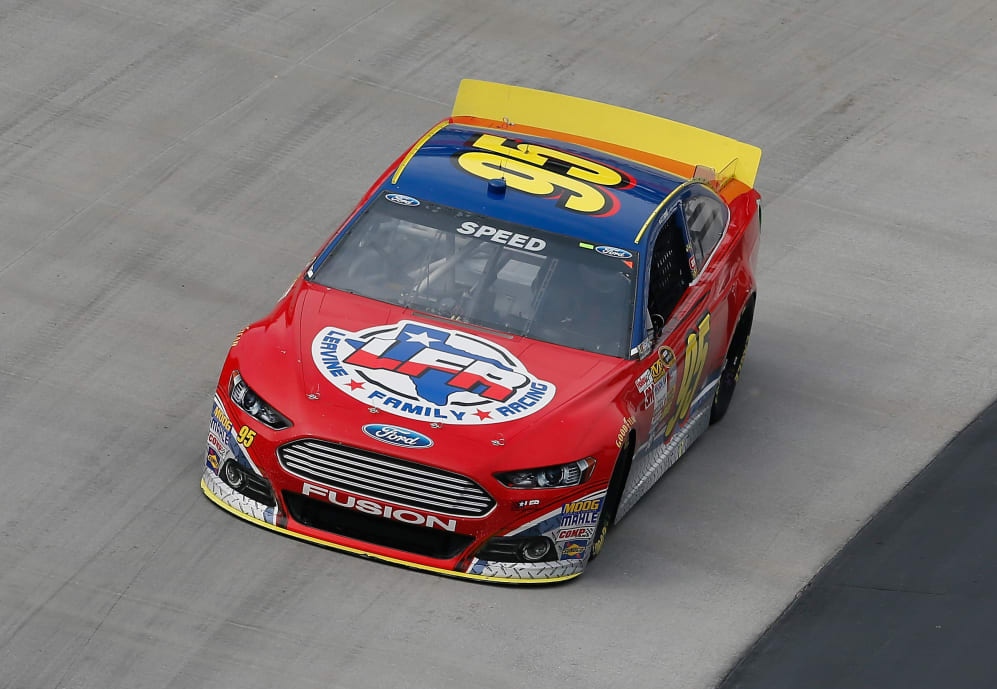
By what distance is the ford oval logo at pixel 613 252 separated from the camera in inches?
393

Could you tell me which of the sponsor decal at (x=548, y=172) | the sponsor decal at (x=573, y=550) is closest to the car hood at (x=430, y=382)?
the sponsor decal at (x=573, y=550)

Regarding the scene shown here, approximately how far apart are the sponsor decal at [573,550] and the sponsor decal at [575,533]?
3cm

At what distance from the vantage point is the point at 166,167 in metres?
13.2

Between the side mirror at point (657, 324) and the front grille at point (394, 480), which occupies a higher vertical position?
the side mirror at point (657, 324)

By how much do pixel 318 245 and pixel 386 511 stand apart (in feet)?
13.0

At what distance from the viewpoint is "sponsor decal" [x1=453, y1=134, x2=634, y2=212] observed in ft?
33.8

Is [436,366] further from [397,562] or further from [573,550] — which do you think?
[573,550]

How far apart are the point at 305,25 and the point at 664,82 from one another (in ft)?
9.17

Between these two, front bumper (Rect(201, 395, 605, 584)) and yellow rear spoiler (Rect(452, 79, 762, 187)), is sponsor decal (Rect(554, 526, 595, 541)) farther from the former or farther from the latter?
yellow rear spoiler (Rect(452, 79, 762, 187))

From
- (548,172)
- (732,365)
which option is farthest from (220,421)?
(732,365)

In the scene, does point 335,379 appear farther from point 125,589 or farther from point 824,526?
point 824,526

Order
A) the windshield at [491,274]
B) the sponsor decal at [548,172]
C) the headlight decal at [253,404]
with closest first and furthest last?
the headlight decal at [253,404] → the windshield at [491,274] → the sponsor decal at [548,172]

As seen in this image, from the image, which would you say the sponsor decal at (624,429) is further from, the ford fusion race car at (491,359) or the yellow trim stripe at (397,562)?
the yellow trim stripe at (397,562)

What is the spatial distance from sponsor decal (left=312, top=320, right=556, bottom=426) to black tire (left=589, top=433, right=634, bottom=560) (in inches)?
18.6
